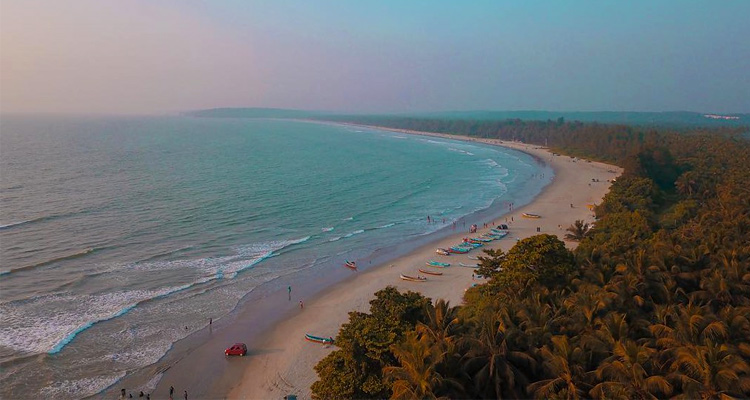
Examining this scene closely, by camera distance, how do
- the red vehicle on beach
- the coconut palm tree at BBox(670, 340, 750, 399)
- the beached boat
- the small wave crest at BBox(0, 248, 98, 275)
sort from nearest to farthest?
the coconut palm tree at BBox(670, 340, 750, 399) → the red vehicle on beach → the small wave crest at BBox(0, 248, 98, 275) → the beached boat

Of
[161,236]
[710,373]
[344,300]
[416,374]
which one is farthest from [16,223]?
[710,373]

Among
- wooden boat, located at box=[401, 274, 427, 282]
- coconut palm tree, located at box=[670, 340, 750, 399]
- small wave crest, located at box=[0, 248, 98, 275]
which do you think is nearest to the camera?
coconut palm tree, located at box=[670, 340, 750, 399]

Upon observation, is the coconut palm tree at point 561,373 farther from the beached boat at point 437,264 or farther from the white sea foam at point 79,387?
the beached boat at point 437,264

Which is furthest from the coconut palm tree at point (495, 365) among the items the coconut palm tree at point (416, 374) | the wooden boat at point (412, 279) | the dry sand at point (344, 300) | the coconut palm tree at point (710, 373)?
the wooden boat at point (412, 279)

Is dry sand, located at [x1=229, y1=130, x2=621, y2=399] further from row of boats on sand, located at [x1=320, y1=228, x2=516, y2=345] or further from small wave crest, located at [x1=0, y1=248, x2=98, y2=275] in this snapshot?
small wave crest, located at [x1=0, y1=248, x2=98, y2=275]

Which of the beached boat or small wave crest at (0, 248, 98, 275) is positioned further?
the beached boat

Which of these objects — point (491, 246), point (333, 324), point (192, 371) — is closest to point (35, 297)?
point (192, 371)

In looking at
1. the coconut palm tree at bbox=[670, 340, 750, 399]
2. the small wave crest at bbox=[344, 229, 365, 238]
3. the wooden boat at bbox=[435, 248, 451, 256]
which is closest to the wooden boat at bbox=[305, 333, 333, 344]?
the coconut palm tree at bbox=[670, 340, 750, 399]
